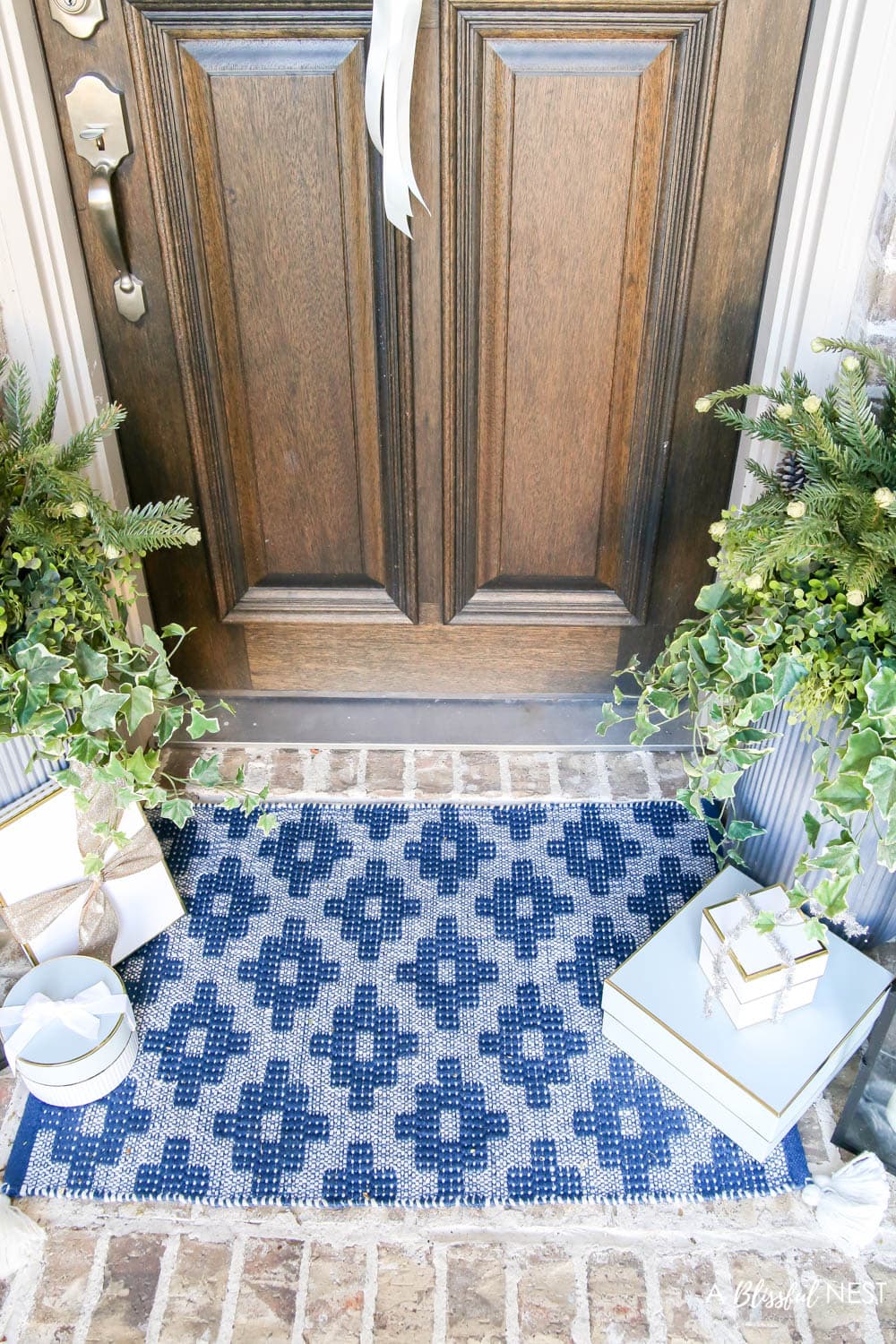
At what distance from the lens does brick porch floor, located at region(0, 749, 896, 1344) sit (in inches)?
45.3

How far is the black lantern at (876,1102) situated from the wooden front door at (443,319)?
2.92 ft

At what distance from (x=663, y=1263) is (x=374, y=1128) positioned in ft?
1.34

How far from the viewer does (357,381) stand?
1.67 m

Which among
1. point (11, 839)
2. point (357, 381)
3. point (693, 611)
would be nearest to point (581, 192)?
point (357, 381)

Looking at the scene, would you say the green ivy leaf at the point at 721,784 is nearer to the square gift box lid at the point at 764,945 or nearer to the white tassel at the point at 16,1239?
the square gift box lid at the point at 764,945

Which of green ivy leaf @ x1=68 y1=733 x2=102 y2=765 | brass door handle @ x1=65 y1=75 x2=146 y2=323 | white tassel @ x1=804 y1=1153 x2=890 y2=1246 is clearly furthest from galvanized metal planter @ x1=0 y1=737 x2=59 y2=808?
white tassel @ x1=804 y1=1153 x2=890 y2=1246

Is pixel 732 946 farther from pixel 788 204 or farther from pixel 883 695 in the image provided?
pixel 788 204

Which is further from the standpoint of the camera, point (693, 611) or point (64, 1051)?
point (693, 611)

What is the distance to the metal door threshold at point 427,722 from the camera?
6.43 feet

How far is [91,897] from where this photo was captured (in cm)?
149

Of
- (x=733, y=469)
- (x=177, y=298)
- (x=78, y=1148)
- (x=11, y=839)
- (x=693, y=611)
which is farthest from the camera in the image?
(x=693, y=611)

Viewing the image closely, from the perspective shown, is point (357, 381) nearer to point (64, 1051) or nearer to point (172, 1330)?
point (64, 1051)

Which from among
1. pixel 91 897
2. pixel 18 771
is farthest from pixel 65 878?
pixel 18 771

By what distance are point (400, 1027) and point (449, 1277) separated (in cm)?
35
